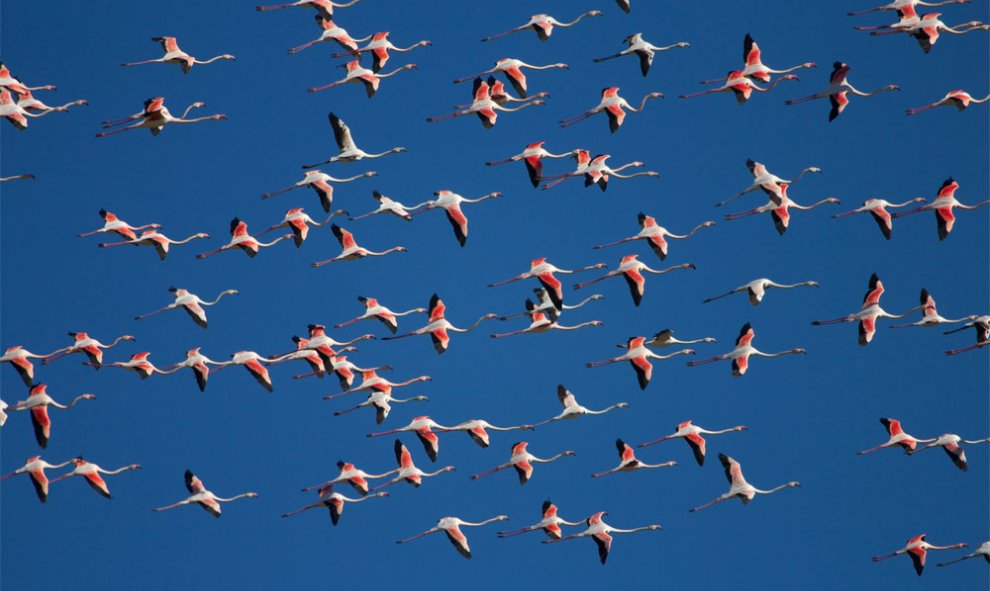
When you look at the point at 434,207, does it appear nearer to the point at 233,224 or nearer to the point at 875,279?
the point at 233,224

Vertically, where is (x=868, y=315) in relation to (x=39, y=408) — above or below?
below

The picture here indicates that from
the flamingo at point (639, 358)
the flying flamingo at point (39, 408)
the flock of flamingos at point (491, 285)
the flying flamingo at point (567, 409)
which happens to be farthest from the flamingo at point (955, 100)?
the flying flamingo at point (39, 408)

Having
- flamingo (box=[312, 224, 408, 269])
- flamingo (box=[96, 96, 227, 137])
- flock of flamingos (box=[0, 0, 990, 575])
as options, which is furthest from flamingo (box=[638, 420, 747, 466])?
flamingo (box=[96, 96, 227, 137])

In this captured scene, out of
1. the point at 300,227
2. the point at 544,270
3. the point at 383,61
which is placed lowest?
the point at 544,270

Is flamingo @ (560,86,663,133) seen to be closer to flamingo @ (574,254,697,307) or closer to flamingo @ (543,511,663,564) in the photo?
flamingo @ (574,254,697,307)

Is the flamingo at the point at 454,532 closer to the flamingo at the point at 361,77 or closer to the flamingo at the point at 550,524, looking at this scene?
the flamingo at the point at 550,524

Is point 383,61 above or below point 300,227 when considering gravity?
above

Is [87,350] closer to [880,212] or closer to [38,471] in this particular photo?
[38,471]

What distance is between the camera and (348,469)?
3269 centimetres

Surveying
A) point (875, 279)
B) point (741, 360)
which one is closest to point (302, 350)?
point (741, 360)

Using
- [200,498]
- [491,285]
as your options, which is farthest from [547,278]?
[200,498]

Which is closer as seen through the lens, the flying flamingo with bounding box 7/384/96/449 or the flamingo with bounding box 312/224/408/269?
the flying flamingo with bounding box 7/384/96/449

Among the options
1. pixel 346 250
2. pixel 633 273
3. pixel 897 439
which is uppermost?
pixel 346 250

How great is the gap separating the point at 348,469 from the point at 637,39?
935 centimetres
